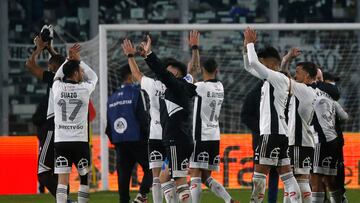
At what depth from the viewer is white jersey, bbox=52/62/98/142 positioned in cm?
1553

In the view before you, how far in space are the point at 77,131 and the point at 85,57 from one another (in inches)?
317

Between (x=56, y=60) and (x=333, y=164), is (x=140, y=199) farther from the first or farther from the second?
(x=333, y=164)

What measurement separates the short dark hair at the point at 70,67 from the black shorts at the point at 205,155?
2.65 m

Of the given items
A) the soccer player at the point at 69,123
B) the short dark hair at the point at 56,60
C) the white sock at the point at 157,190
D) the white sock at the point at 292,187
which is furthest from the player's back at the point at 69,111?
the white sock at the point at 292,187

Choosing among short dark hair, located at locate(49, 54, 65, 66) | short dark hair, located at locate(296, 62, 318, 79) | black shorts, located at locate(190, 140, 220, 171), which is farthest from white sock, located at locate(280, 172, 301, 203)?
short dark hair, located at locate(49, 54, 65, 66)

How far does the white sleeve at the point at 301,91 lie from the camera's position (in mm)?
15652

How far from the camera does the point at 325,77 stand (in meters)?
18.0

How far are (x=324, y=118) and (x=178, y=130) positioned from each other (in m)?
2.25

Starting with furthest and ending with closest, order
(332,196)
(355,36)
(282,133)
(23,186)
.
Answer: (355,36), (23,186), (332,196), (282,133)

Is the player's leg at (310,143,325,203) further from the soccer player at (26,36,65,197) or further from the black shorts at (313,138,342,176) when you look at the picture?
the soccer player at (26,36,65,197)

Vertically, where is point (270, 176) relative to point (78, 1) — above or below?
below

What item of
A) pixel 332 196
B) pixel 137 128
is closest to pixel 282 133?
pixel 332 196

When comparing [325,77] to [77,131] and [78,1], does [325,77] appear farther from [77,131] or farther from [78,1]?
[78,1]

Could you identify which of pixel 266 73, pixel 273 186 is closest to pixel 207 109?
pixel 273 186
